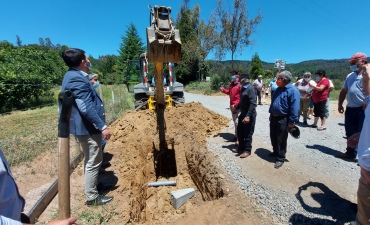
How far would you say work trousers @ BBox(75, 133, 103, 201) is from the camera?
318cm

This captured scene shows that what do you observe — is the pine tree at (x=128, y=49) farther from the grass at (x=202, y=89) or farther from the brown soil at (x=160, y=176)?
the brown soil at (x=160, y=176)

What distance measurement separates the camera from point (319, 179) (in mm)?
3850

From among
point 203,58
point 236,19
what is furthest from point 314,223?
point 203,58

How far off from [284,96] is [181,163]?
292 cm

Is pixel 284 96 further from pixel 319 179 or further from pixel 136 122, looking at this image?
pixel 136 122

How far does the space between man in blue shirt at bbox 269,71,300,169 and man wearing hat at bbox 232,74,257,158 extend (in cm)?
43

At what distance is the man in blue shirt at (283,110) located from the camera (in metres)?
4.07

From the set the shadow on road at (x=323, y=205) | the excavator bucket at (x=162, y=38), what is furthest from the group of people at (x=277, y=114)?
the excavator bucket at (x=162, y=38)

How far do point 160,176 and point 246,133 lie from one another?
2.62 meters

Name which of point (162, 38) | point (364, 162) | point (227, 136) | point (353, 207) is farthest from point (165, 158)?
point (364, 162)

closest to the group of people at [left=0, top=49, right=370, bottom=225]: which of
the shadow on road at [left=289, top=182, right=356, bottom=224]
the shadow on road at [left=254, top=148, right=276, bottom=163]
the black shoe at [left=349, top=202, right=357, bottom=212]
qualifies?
the shadow on road at [left=254, top=148, right=276, bottom=163]

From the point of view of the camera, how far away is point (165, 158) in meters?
6.34

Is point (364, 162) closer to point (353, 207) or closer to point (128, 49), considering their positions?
point (353, 207)

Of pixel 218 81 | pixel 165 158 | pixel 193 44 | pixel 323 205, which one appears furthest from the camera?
pixel 193 44
